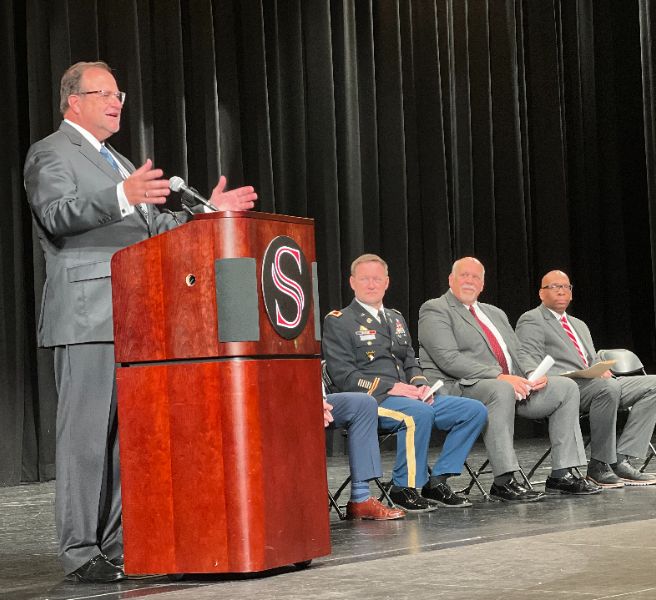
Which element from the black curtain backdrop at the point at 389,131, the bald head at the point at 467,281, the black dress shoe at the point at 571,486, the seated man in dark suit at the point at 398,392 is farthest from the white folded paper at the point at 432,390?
the black curtain backdrop at the point at 389,131

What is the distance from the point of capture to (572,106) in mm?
8953

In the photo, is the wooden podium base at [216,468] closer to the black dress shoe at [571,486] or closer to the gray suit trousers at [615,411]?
the black dress shoe at [571,486]

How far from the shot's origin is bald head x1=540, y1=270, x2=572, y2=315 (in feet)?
18.0

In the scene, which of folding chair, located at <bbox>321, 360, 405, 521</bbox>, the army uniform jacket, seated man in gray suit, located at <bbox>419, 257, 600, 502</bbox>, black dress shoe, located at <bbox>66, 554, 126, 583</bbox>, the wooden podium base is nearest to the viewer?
the wooden podium base

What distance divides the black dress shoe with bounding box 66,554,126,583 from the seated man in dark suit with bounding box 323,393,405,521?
150cm

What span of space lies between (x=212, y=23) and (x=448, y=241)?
241cm

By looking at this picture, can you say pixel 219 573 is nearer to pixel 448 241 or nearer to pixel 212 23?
pixel 212 23

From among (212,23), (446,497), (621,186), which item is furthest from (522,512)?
(621,186)

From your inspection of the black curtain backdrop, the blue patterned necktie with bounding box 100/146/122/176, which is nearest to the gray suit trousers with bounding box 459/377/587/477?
the blue patterned necktie with bounding box 100/146/122/176

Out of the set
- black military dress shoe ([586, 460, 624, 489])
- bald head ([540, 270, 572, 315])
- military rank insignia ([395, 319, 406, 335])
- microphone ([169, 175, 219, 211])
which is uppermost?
microphone ([169, 175, 219, 211])

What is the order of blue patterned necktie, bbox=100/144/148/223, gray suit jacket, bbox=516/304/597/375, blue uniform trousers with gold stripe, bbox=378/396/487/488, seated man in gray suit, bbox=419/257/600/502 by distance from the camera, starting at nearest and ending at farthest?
blue patterned necktie, bbox=100/144/148/223
blue uniform trousers with gold stripe, bbox=378/396/487/488
seated man in gray suit, bbox=419/257/600/502
gray suit jacket, bbox=516/304/597/375

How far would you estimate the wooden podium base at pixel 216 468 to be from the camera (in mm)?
2594

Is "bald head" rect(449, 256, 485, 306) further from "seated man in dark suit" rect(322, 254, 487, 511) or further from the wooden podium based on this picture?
the wooden podium

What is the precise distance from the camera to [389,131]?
7930 mm
